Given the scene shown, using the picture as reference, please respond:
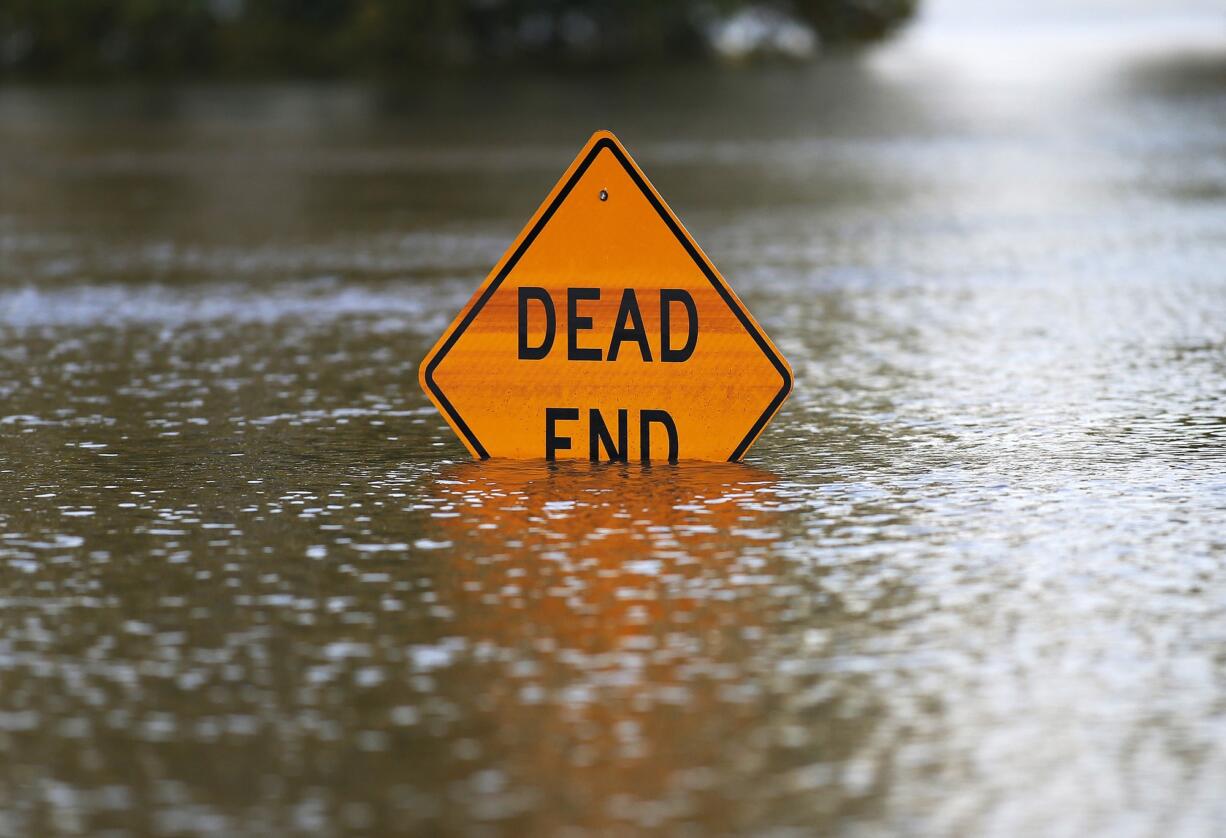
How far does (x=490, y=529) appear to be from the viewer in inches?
287

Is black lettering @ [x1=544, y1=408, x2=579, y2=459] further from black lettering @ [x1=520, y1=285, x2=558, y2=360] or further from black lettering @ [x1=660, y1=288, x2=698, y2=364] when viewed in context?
black lettering @ [x1=660, y1=288, x2=698, y2=364]

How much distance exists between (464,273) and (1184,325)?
456 centimetres

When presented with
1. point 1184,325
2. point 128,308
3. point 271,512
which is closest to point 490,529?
point 271,512

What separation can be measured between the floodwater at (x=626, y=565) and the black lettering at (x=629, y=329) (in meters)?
0.43

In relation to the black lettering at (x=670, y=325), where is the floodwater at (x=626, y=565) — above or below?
below

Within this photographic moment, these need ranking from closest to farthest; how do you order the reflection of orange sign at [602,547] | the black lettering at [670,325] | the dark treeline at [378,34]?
the reflection of orange sign at [602,547]
the black lettering at [670,325]
the dark treeline at [378,34]

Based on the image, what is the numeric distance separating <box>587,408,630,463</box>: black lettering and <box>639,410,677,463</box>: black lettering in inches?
2.0

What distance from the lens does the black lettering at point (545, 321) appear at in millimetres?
8422

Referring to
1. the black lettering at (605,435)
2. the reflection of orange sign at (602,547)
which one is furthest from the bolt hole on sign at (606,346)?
the reflection of orange sign at (602,547)

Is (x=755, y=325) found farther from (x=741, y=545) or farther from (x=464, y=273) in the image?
(x=464, y=273)

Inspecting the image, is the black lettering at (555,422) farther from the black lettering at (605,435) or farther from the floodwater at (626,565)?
the floodwater at (626,565)

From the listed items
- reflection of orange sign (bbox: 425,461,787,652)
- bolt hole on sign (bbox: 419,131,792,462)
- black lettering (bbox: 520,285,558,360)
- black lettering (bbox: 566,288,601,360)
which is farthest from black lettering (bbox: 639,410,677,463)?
black lettering (bbox: 520,285,558,360)

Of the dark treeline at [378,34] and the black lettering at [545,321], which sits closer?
the black lettering at [545,321]

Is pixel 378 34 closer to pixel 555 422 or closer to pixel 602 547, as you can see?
pixel 555 422
